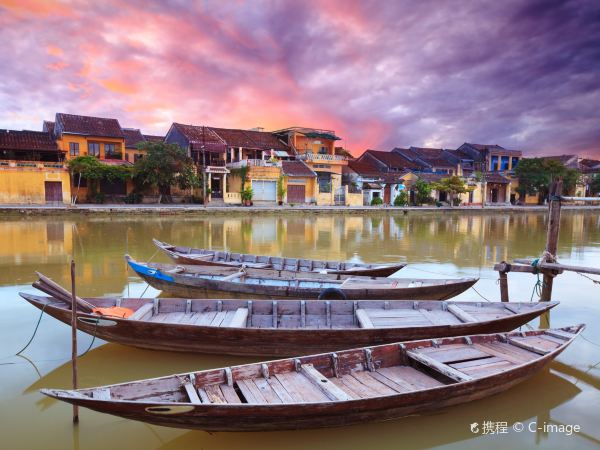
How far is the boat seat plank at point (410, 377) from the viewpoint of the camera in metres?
4.46

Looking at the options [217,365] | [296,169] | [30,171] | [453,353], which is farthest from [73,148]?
[453,353]

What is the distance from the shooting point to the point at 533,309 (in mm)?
6355

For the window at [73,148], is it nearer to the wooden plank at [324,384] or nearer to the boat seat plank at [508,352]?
the wooden plank at [324,384]

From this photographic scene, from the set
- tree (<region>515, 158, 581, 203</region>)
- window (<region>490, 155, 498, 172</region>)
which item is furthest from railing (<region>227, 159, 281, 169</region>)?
window (<region>490, 155, 498, 172</region>)

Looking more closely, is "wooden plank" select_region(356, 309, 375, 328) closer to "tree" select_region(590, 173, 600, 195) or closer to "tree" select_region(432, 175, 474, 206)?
"tree" select_region(432, 175, 474, 206)

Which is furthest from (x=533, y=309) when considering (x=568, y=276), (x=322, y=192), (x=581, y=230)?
(x=322, y=192)

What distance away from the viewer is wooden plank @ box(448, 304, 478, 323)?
241 inches

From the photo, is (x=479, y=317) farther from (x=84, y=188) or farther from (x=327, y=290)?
(x=84, y=188)

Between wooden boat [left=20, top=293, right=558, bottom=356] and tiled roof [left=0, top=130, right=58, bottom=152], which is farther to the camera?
tiled roof [left=0, top=130, right=58, bottom=152]

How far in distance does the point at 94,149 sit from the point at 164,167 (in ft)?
24.4

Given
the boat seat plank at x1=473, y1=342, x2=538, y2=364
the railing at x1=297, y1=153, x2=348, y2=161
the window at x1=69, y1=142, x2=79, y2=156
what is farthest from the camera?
the railing at x1=297, y1=153, x2=348, y2=161

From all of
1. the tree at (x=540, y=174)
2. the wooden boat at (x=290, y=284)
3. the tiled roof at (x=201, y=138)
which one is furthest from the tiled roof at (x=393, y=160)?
the wooden boat at (x=290, y=284)

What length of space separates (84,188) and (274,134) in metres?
18.6

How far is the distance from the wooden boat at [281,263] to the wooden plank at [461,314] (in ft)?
9.50
